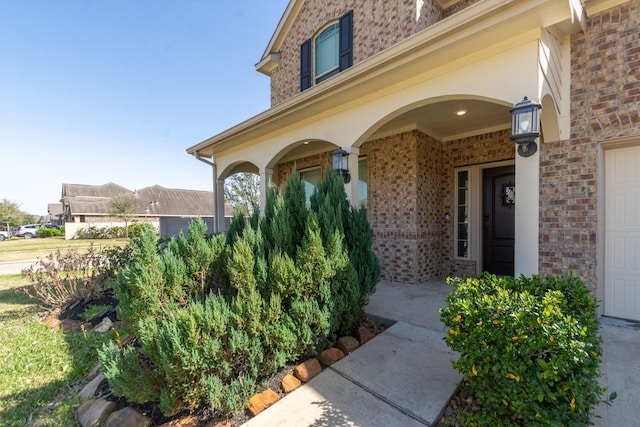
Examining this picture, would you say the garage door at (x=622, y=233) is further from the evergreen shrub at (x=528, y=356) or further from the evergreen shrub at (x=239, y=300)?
the evergreen shrub at (x=239, y=300)

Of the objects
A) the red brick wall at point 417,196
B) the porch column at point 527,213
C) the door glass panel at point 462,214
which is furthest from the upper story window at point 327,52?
the porch column at point 527,213

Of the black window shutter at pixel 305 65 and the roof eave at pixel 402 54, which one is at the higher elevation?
the black window shutter at pixel 305 65

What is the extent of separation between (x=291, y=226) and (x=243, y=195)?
14.3 m

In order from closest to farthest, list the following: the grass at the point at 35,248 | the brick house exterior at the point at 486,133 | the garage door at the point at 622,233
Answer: the brick house exterior at the point at 486,133 < the garage door at the point at 622,233 < the grass at the point at 35,248

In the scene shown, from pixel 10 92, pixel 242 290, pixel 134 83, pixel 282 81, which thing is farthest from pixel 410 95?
pixel 10 92

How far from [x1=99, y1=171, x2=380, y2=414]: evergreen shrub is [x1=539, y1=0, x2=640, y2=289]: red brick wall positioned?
2.34m

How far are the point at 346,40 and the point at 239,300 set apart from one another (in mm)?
6083

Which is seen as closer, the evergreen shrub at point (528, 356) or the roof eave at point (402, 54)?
the evergreen shrub at point (528, 356)

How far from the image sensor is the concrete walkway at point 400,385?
204 centimetres

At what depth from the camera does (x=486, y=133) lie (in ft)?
17.6

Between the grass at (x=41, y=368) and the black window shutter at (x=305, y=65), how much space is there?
647 cm

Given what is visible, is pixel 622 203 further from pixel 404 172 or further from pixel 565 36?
pixel 404 172

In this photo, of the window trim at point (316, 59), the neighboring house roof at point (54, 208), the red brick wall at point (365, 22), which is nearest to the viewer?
the red brick wall at point (365, 22)

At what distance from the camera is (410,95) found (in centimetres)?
369
